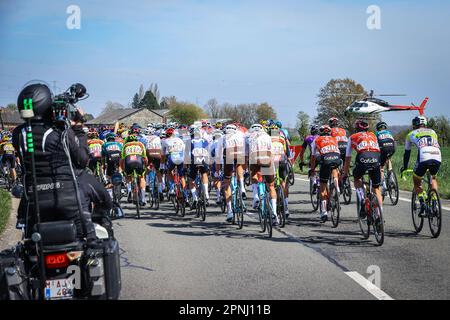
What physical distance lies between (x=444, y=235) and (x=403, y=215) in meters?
2.62

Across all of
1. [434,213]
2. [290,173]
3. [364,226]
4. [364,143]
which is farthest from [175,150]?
[434,213]

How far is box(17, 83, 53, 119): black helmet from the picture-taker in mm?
5176

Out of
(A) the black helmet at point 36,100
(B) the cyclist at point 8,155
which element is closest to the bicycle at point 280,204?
(A) the black helmet at point 36,100

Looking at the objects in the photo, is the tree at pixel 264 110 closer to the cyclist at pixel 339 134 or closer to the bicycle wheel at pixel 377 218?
the cyclist at pixel 339 134

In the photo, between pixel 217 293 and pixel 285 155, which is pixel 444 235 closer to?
pixel 285 155

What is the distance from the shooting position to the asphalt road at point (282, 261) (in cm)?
643

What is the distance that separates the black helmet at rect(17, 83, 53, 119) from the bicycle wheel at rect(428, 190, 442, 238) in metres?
6.73

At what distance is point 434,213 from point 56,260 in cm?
682

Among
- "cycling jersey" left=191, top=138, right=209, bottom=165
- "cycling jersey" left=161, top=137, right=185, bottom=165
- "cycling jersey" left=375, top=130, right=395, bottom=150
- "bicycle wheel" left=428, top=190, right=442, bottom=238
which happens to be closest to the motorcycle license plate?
"bicycle wheel" left=428, top=190, right=442, bottom=238

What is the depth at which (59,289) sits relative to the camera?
203 inches

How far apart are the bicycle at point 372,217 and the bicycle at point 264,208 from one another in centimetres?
161

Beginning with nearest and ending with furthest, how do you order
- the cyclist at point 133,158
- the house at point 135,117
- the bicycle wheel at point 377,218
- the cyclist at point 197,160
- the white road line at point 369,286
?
1. the white road line at point 369,286
2. the bicycle wheel at point 377,218
3. the cyclist at point 197,160
4. the cyclist at point 133,158
5. the house at point 135,117

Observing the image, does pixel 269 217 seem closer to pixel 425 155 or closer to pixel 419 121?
pixel 425 155

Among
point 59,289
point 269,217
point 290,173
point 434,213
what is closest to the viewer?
point 59,289
